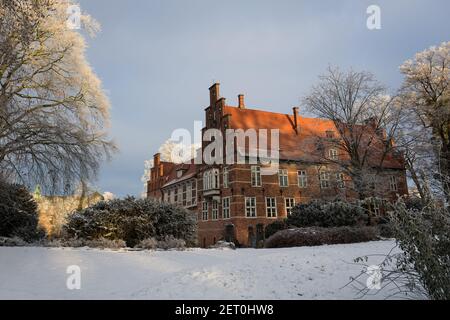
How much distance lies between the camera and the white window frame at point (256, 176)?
31.5 m

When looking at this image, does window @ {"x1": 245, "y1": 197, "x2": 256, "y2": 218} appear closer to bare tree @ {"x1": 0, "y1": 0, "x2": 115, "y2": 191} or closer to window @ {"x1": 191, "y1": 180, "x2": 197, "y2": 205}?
window @ {"x1": 191, "y1": 180, "x2": 197, "y2": 205}

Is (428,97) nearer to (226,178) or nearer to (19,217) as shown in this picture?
(226,178)

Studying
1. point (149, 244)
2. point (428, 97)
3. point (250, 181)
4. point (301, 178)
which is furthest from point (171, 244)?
point (428, 97)

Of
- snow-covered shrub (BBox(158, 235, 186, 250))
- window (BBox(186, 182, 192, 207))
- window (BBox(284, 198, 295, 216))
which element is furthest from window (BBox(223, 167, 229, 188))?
snow-covered shrub (BBox(158, 235, 186, 250))

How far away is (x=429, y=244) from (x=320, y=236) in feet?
33.4

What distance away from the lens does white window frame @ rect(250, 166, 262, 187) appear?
3146 centimetres

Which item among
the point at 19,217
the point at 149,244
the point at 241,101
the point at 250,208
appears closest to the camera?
the point at 149,244

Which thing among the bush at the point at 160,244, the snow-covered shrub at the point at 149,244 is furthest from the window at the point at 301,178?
the snow-covered shrub at the point at 149,244

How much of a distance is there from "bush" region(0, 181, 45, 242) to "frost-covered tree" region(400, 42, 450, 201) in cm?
2332

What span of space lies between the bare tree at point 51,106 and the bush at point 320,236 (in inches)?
325

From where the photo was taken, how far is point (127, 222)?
14.8 metres

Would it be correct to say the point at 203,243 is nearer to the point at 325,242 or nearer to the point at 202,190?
the point at 202,190
